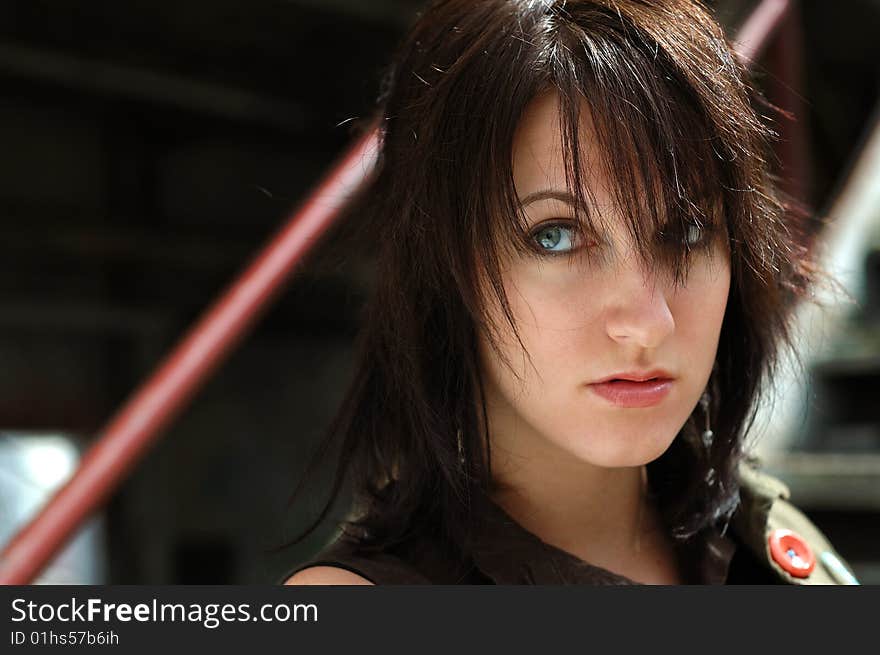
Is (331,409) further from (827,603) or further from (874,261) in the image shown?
(827,603)

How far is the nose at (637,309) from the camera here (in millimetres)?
822

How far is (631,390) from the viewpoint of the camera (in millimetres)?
848

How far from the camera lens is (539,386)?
34.3 inches

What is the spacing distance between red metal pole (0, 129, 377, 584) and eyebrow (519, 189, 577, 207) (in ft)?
1.44

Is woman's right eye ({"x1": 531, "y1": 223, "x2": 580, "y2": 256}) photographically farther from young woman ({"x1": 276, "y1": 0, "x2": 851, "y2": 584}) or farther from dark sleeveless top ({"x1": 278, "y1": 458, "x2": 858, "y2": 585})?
dark sleeveless top ({"x1": 278, "y1": 458, "x2": 858, "y2": 585})

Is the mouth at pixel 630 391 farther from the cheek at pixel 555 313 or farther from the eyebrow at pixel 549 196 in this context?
the eyebrow at pixel 549 196

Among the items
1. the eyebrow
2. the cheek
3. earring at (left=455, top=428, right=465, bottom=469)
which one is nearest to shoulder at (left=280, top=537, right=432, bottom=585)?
earring at (left=455, top=428, right=465, bottom=469)

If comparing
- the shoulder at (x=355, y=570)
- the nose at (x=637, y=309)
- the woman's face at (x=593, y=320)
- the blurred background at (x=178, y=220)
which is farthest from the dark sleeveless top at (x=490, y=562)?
the blurred background at (x=178, y=220)

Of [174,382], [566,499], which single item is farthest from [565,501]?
[174,382]

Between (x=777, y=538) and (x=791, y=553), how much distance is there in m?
0.02

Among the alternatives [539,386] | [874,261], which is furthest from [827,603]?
[874,261]

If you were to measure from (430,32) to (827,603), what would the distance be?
607mm

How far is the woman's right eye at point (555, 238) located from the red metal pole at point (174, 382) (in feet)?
1.46

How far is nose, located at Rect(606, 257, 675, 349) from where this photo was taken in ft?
2.70
